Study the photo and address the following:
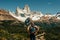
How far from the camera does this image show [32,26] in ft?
30.1

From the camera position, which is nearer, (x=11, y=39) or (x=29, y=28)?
(x=29, y=28)

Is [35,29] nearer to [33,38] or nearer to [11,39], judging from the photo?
[33,38]

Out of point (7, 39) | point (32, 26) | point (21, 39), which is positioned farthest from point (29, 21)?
point (21, 39)

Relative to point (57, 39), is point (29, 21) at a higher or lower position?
higher

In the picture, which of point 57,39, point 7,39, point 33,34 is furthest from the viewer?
point 57,39

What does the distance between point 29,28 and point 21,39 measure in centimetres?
1518

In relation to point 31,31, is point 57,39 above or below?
below

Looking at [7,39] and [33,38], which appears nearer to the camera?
[33,38]

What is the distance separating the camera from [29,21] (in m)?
9.03

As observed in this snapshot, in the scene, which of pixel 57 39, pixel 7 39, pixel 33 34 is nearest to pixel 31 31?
pixel 33 34

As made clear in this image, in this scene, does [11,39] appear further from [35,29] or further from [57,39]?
[35,29]

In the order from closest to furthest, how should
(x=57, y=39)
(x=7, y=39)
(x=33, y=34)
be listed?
(x=33, y=34) < (x=7, y=39) < (x=57, y=39)

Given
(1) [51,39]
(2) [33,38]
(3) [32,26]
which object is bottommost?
(1) [51,39]

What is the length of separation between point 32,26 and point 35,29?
217mm
